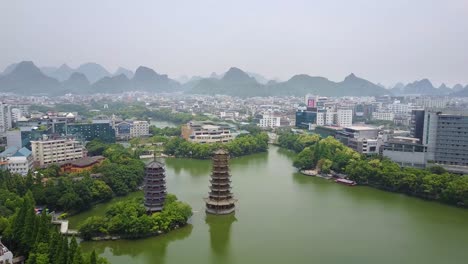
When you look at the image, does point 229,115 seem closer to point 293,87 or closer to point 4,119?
point 4,119

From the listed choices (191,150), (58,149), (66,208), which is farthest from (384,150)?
(58,149)

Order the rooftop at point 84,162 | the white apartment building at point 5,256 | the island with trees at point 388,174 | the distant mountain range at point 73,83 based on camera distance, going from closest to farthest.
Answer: the white apartment building at point 5,256 < the island with trees at point 388,174 < the rooftop at point 84,162 < the distant mountain range at point 73,83

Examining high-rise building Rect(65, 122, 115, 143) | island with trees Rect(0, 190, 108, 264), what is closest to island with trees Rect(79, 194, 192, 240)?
island with trees Rect(0, 190, 108, 264)

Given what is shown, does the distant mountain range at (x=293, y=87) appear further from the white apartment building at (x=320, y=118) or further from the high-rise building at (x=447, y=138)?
the high-rise building at (x=447, y=138)

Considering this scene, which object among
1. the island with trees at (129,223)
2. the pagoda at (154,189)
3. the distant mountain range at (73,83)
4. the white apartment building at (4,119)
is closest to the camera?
the island with trees at (129,223)

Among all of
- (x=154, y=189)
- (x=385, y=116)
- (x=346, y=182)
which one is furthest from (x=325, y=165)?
(x=385, y=116)

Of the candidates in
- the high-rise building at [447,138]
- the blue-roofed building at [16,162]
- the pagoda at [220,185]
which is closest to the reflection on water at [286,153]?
the high-rise building at [447,138]
